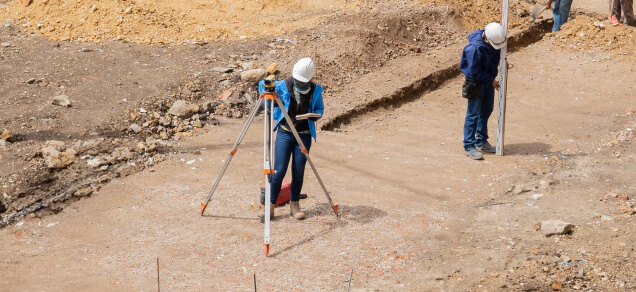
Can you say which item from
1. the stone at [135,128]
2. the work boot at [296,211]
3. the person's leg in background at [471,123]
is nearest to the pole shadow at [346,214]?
the work boot at [296,211]

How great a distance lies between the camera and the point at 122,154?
8.86 m

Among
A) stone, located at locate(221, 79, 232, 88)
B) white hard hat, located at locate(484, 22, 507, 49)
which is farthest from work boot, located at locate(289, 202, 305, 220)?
stone, located at locate(221, 79, 232, 88)

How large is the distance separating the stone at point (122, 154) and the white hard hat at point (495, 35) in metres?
4.68

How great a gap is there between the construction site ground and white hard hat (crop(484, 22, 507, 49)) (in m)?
1.48

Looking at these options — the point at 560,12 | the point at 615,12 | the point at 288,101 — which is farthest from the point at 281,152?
the point at 615,12

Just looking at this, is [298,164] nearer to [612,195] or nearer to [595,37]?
[612,195]

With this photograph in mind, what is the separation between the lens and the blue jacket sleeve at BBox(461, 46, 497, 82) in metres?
8.37

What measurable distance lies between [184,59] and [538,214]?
21.7 feet

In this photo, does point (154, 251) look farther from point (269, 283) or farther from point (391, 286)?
point (391, 286)

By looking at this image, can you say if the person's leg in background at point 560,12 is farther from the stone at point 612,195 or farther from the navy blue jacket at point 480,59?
the stone at point 612,195

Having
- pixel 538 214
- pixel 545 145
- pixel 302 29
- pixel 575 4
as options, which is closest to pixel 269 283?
pixel 538 214

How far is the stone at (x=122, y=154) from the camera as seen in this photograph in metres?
8.77

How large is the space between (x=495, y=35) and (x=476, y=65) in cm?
45

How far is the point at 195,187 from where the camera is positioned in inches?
315
